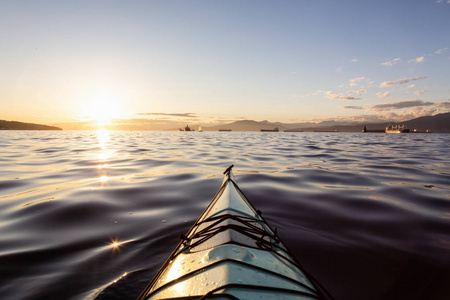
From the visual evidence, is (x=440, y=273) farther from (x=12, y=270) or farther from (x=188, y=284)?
(x=12, y=270)

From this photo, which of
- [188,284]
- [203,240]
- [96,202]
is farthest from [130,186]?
[188,284]

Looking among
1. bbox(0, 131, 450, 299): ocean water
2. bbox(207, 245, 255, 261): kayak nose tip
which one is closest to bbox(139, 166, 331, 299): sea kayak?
bbox(207, 245, 255, 261): kayak nose tip

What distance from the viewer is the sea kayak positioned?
1.84m

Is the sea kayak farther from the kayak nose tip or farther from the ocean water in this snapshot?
the ocean water

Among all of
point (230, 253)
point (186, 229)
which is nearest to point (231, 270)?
point (230, 253)

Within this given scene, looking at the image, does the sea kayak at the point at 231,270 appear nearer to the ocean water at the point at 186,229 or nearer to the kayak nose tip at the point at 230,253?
the kayak nose tip at the point at 230,253

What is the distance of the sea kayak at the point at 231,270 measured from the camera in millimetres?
1844

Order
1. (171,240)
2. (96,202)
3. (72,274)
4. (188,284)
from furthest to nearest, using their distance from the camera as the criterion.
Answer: (96,202) < (171,240) < (72,274) < (188,284)

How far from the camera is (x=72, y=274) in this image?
3.13 metres

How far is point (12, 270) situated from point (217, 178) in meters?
7.08

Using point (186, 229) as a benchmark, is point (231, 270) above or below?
above

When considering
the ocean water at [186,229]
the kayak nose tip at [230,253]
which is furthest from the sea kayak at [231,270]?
the ocean water at [186,229]

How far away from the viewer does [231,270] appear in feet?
6.54

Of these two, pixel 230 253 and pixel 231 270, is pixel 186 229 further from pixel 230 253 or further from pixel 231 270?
pixel 231 270
